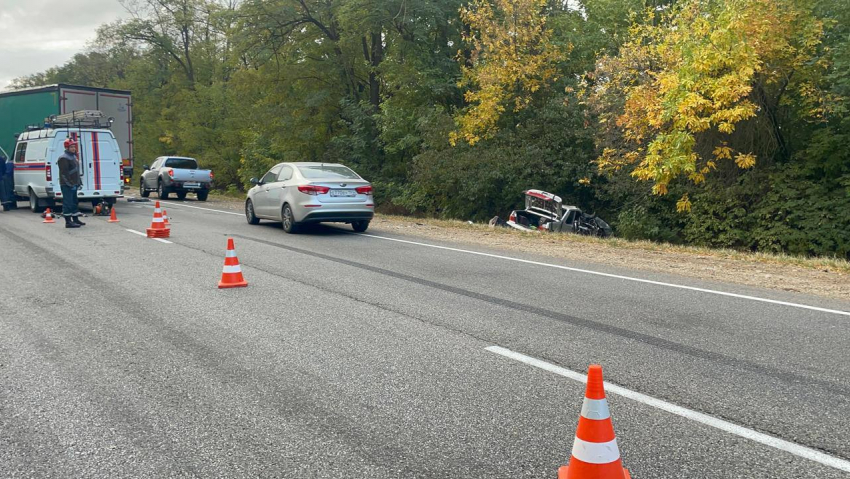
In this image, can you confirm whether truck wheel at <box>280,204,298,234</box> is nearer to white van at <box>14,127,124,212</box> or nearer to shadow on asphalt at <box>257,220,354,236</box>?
shadow on asphalt at <box>257,220,354,236</box>

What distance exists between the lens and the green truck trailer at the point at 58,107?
21797 mm

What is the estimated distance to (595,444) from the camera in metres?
2.82

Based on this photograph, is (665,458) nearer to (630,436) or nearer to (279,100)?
(630,436)

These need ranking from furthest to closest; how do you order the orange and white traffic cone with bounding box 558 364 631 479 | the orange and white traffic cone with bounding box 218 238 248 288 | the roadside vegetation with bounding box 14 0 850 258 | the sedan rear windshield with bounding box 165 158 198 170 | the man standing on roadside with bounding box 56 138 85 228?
1. the sedan rear windshield with bounding box 165 158 198 170
2. the roadside vegetation with bounding box 14 0 850 258
3. the man standing on roadside with bounding box 56 138 85 228
4. the orange and white traffic cone with bounding box 218 238 248 288
5. the orange and white traffic cone with bounding box 558 364 631 479

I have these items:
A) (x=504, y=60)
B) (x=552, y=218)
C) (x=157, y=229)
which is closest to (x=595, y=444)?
(x=157, y=229)

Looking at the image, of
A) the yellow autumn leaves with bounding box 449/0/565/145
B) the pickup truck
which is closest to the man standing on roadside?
the yellow autumn leaves with bounding box 449/0/565/145

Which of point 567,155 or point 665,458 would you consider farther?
point 567,155

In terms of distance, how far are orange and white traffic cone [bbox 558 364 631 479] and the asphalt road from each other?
0.43 m

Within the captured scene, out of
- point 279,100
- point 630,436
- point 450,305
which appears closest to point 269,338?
point 450,305

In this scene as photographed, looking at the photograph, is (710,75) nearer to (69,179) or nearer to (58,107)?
(69,179)

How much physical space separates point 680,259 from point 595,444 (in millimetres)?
9411

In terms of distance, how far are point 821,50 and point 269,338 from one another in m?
16.7

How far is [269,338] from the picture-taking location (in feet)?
18.9

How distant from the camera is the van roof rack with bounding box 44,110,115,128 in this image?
64.4 ft
